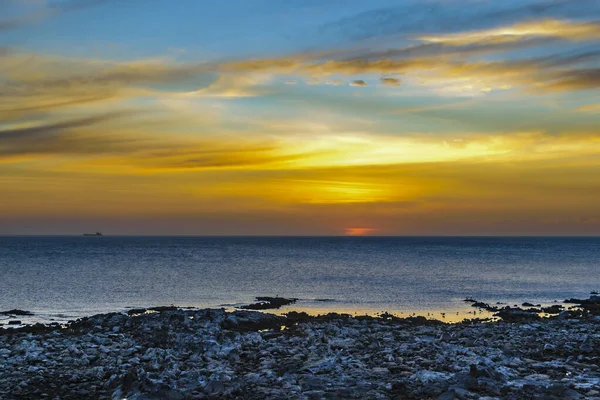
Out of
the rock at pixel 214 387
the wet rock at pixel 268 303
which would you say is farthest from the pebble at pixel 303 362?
the wet rock at pixel 268 303

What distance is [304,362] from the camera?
1970 centimetres

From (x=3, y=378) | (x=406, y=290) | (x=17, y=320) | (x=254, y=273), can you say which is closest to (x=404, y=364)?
(x=3, y=378)

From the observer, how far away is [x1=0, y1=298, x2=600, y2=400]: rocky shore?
15.8 m

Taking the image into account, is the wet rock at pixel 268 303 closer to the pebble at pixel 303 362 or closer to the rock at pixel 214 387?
the pebble at pixel 303 362

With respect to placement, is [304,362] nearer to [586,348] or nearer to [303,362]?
[303,362]

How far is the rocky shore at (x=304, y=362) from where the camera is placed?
15.8 metres

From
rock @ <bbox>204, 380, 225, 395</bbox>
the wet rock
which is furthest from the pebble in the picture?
the wet rock

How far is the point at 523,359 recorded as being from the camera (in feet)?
66.8

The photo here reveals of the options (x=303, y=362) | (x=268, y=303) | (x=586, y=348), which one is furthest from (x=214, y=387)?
(x=268, y=303)

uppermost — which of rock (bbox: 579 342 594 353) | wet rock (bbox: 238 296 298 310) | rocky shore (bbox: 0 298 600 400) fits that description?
rock (bbox: 579 342 594 353)

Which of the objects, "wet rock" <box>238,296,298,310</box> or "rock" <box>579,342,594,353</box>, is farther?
"wet rock" <box>238,296,298,310</box>

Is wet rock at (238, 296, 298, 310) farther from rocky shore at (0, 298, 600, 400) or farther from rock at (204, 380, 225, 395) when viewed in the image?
rock at (204, 380, 225, 395)

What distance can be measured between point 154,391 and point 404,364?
8.86 metres

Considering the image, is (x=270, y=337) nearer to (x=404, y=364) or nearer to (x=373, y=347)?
(x=373, y=347)
